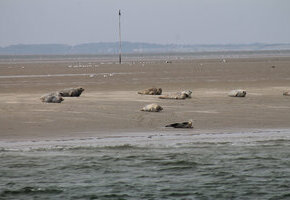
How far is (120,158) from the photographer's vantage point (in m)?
12.0

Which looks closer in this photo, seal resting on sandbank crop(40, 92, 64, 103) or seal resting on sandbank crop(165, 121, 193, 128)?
seal resting on sandbank crop(165, 121, 193, 128)

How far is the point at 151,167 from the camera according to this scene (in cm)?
1117

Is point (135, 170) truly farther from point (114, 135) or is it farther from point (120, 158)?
point (114, 135)

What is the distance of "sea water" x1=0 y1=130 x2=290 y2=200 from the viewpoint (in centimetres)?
952

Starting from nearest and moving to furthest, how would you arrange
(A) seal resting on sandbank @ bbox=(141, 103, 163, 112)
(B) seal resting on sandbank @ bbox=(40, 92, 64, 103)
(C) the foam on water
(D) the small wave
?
(D) the small wave → (C) the foam on water → (A) seal resting on sandbank @ bbox=(141, 103, 163, 112) → (B) seal resting on sandbank @ bbox=(40, 92, 64, 103)

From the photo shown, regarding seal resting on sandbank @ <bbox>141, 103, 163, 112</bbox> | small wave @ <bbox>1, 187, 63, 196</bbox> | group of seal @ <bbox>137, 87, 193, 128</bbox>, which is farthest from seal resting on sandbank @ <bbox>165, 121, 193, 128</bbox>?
small wave @ <bbox>1, 187, 63, 196</bbox>

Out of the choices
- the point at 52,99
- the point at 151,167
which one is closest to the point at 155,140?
the point at 151,167

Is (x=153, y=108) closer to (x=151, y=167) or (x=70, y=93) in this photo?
(x=70, y=93)

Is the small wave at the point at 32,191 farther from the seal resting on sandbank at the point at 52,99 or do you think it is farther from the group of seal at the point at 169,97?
the seal resting on sandbank at the point at 52,99

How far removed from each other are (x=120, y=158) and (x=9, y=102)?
10.4m

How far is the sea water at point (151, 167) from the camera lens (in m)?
9.52

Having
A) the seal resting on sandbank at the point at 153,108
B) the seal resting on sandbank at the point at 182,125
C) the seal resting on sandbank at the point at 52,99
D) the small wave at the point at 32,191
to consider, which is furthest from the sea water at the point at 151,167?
the seal resting on sandbank at the point at 52,99

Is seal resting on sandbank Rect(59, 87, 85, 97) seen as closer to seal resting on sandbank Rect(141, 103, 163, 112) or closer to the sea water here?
seal resting on sandbank Rect(141, 103, 163, 112)

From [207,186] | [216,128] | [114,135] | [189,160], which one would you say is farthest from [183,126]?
[207,186]
